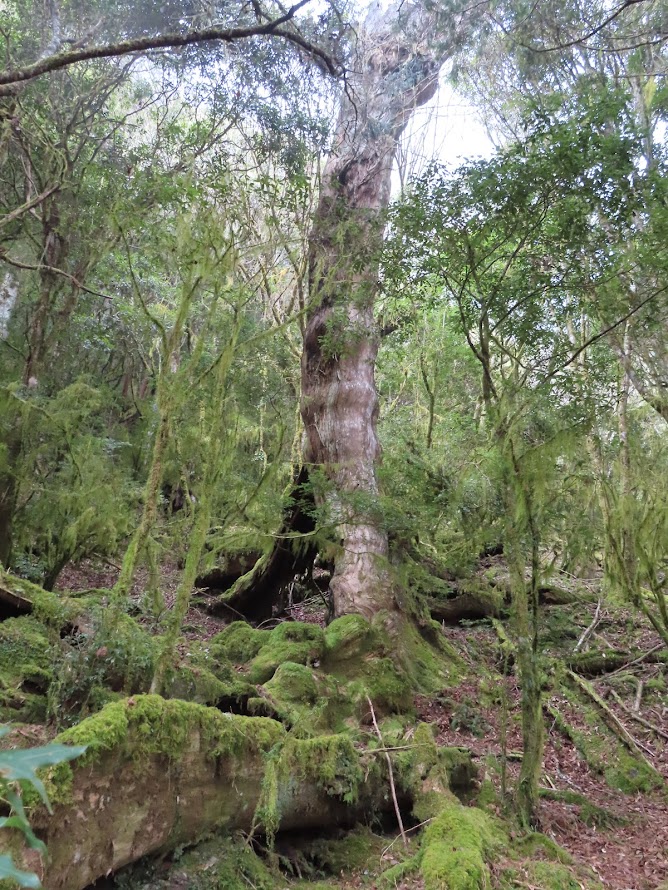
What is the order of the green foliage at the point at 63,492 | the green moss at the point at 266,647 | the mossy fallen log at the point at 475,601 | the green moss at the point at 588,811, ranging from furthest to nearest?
the mossy fallen log at the point at 475,601 < the green foliage at the point at 63,492 < the green moss at the point at 266,647 < the green moss at the point at 588,811

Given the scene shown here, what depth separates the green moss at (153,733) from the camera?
2934 mm

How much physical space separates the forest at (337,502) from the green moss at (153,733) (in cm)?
2

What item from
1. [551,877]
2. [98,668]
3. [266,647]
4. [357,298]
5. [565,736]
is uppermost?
[357,298]

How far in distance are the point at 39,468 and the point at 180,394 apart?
18.1ft

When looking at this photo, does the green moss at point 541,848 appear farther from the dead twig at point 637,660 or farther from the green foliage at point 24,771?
the green foliage at point 24,771

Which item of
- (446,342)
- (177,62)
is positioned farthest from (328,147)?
(446,342)

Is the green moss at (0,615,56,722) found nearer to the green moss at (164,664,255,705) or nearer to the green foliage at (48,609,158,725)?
the green foliage at (48,609,158,725)

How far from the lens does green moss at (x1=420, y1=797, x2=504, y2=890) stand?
3398 millimetres

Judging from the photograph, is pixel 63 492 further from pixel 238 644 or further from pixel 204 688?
pixel 204 688

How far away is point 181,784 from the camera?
136 inches

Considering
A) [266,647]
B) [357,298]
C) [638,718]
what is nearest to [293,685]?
[266,647]

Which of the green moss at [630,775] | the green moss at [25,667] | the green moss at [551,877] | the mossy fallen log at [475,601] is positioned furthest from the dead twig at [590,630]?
the green moss at [25,667]

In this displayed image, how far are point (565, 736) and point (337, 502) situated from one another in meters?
3.64

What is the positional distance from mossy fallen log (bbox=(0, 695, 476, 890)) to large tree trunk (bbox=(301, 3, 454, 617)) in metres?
3.01
